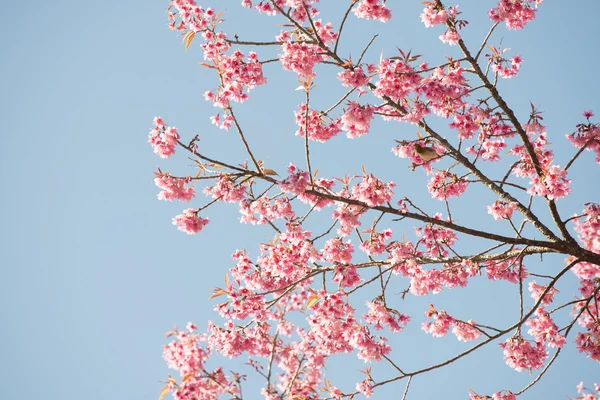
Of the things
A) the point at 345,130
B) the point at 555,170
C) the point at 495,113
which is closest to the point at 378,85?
the point at 345,130

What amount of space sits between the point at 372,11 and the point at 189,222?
3.84 meters

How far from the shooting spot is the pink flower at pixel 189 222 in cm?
646

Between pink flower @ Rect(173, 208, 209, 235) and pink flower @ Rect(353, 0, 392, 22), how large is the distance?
3594mm

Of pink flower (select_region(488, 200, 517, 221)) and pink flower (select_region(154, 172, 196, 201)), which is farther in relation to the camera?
pink flower (select_region(488, 200, 517, 221))

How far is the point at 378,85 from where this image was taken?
6.21 meters

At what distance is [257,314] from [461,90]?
425cm

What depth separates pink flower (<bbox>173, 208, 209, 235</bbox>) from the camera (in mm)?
6457

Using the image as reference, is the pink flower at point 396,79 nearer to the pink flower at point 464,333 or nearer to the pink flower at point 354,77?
the pink flower at point 354,77

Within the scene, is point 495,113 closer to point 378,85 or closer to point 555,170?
point 555,170

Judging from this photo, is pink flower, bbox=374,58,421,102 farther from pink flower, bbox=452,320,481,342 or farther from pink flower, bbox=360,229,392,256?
pink flower, bbox=452,320,481,342

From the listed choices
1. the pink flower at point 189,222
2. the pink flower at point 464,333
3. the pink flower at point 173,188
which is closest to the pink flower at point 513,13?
the pink flower at point 464,333

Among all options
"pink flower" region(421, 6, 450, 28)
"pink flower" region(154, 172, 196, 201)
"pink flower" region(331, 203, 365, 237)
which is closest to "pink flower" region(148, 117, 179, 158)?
"pink flower" region(154, 172, 196, 201)

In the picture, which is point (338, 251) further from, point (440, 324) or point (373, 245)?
point (440, 324)

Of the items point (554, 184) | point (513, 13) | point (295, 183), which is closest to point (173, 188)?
point (295, 183)
